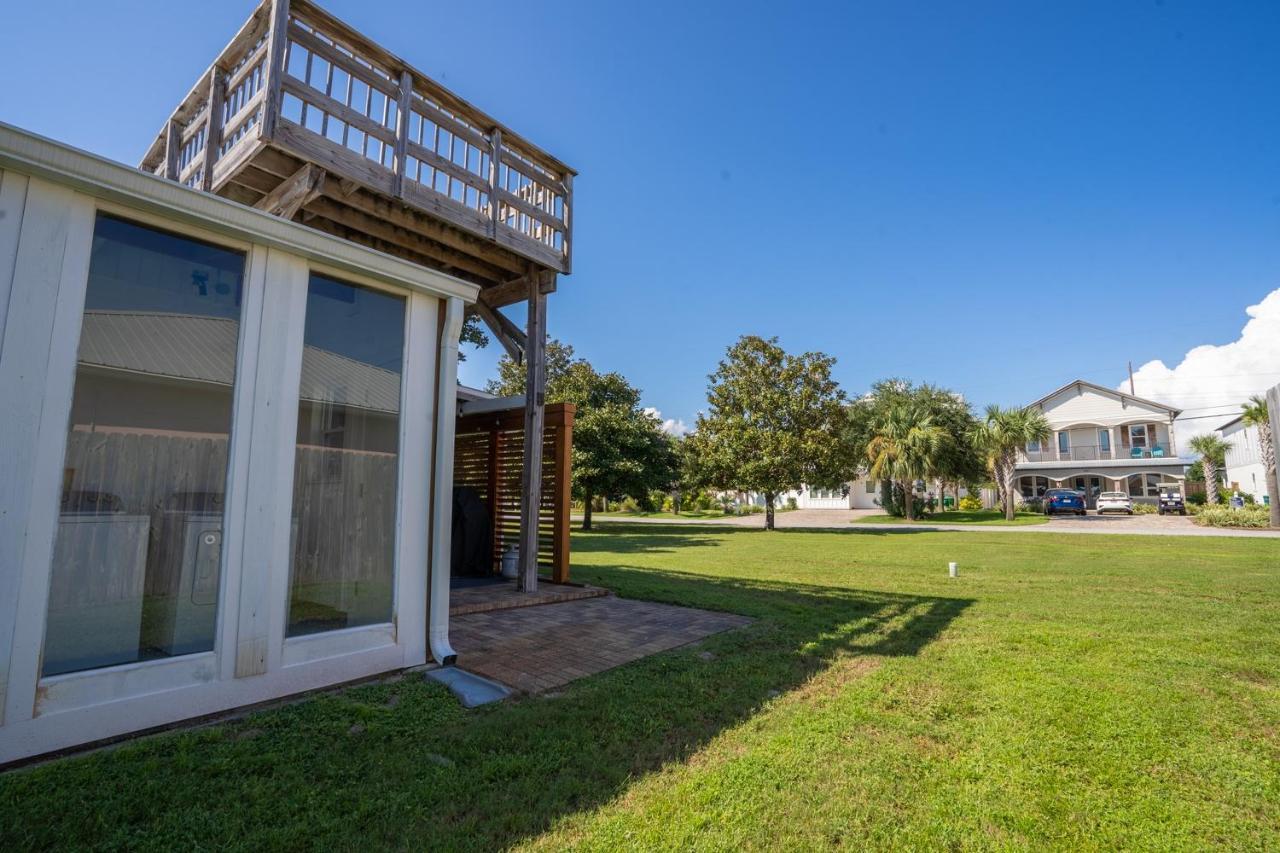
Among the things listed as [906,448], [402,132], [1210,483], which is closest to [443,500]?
[402,132]

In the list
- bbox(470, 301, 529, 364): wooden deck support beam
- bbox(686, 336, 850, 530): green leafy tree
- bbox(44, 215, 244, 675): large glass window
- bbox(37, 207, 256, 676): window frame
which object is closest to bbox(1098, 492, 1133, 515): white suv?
bbox(686, 336, 850, 530): green leafy tree

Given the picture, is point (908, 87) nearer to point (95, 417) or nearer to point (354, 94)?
point (354, 94)

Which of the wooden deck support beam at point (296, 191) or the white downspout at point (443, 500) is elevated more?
the wooden deck support beam at point (296, 191)

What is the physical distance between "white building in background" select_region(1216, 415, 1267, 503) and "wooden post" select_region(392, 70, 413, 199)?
37.0 m

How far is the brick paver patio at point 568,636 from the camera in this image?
13.1 feet

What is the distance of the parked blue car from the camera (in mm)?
28125

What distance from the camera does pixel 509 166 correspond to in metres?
6.58

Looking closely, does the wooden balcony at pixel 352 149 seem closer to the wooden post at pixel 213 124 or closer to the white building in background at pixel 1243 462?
the wooden post at pixel 213 124

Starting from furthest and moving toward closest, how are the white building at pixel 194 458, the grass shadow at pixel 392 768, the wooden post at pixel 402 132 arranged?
the wooden post at pixel 402 132
the white building at pixel 194 458
the grass shadow at pixel 392 768

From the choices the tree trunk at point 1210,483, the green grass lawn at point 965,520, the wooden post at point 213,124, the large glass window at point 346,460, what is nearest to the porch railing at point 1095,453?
the tree trunk at point 1210,483

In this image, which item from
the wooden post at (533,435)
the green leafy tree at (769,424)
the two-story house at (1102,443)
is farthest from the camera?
the two-story house at (1102,443)

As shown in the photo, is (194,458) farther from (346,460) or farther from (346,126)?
(346,126)

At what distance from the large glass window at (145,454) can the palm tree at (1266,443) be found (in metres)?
24.8

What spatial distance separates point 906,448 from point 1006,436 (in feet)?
21.4
